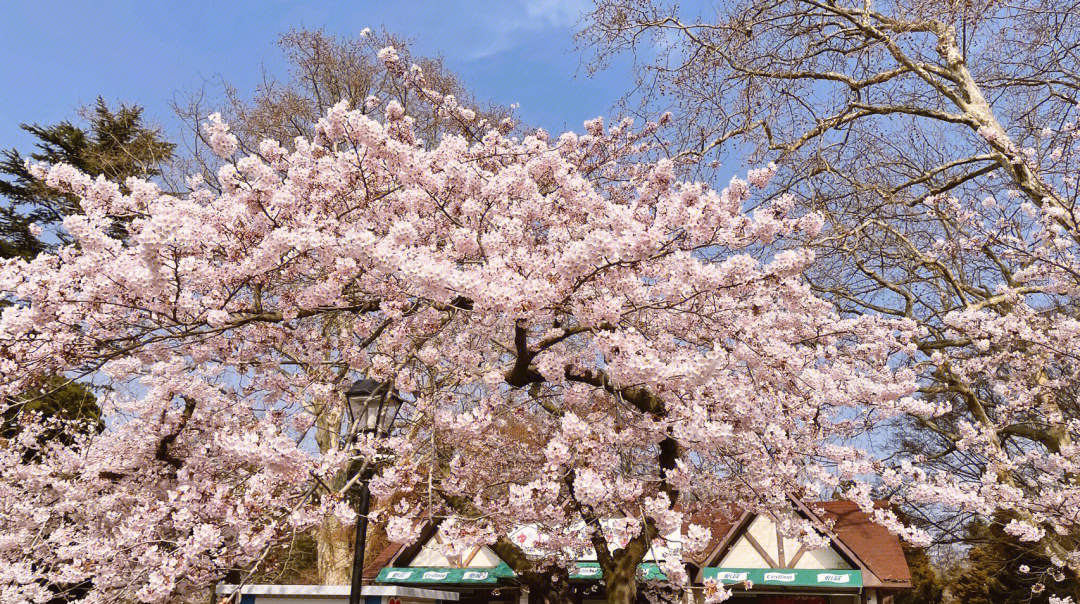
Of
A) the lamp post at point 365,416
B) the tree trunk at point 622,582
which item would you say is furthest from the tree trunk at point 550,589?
the lamp post at point 365,416

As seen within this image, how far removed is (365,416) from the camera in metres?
5.85

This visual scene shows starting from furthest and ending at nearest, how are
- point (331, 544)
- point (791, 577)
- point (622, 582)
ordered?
point (331, 544) < point (791, 577) < point (622, 582)

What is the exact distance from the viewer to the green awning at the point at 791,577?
40.6 ft

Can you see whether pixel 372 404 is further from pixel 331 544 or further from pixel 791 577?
pixel 791 577

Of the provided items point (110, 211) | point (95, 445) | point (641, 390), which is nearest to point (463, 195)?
point (641, 390)

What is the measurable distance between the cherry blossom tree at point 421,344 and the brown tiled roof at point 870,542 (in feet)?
19.7

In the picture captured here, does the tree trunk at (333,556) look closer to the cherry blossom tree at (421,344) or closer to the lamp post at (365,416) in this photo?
the cherry blossom tree at (421,344)

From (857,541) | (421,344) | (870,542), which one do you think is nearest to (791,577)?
(857,541)

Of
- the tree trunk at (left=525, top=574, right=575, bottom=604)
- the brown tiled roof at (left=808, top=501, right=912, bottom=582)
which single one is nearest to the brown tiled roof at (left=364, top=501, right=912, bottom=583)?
the brown tiled roof at (left=808, top=501, right=912, bottom=582)

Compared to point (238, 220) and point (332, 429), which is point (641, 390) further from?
point (332, 429)

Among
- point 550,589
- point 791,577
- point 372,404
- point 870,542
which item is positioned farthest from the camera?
point 870,542

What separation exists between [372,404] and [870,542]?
1216 cm

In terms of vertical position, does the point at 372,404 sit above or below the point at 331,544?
above

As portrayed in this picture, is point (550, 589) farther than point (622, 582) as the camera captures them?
Yes
